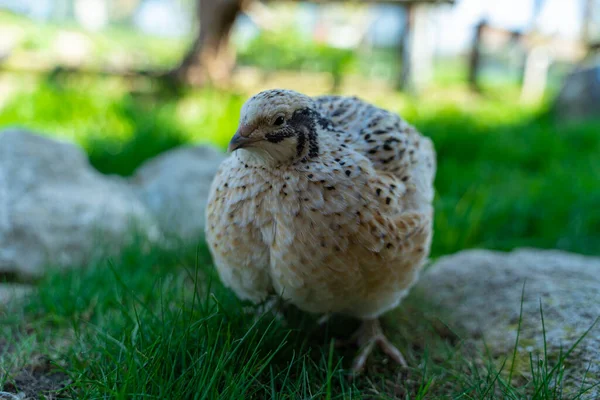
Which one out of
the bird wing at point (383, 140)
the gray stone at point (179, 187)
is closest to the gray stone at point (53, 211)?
the gray stone at point (179, 187)

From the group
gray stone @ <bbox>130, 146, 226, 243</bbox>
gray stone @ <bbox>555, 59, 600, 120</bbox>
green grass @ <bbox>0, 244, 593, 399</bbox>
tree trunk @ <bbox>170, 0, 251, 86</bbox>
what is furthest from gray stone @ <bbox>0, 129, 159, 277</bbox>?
gray stone @ <bbox>555, 59, 600, 120</bbox>

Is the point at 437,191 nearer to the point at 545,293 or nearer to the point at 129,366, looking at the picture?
the point at 545,293

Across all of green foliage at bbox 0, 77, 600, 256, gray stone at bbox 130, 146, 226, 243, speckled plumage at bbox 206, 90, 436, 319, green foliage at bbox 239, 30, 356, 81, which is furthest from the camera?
green foliage at bbox 239, 30, 356, 81

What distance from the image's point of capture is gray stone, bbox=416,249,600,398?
2281mm

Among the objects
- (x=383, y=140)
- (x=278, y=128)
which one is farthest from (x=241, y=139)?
(x=383, y=140)

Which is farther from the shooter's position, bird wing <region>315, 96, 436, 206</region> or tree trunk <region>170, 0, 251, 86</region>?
tree trunk <region>170, 0, 251, 86</region>

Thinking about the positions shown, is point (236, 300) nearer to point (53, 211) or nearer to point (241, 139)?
point (241, 139)

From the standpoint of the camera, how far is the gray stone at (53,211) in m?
3.37

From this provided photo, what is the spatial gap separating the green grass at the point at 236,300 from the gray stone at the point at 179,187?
0.36 metres

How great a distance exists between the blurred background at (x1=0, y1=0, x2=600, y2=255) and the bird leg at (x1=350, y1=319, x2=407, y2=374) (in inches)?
59.8

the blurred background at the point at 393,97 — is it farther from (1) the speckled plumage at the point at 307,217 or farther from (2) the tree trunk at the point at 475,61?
(1) the speckled plumage at the point at 307,217

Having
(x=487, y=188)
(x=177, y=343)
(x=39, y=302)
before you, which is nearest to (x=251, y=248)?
(x=177, y=343)

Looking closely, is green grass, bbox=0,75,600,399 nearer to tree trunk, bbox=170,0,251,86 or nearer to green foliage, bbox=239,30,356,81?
tree trunk, bbox=170,0,251,86

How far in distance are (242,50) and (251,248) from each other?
6.72 m
